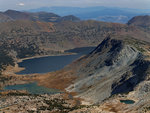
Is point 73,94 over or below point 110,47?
below

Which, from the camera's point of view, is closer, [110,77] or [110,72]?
[110,77]

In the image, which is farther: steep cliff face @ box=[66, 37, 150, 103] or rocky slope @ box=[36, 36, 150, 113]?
steep cliff face @ box=[66, 37, 150, 103]

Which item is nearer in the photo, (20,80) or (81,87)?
(81,87)

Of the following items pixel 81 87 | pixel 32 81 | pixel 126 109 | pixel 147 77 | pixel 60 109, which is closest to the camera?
pixel 126 109

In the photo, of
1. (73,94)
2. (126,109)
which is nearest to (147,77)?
(126,109)

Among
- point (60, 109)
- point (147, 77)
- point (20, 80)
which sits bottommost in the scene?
point (20, 80)

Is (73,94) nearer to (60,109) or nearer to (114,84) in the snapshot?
(114,84)

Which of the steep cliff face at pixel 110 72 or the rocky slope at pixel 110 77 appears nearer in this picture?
the rocky slope at pixel 110 77

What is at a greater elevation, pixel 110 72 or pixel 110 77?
pixel 110 72
